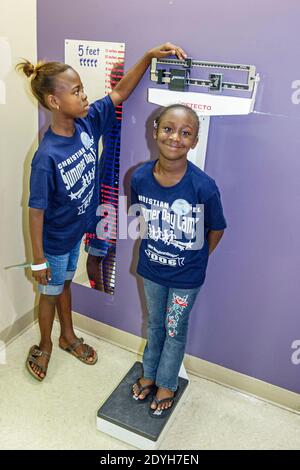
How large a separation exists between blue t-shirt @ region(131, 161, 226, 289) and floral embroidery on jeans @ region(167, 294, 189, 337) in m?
0.06

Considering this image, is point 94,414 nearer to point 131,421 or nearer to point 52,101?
point 131,421

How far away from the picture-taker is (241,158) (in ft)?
5.01

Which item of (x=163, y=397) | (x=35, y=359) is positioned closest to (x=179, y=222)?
(x=163, y=397)

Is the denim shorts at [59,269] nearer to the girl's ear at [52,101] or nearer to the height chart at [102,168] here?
the height chart at [102,168]

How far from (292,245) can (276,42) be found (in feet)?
2.25

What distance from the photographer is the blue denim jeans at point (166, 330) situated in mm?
1516

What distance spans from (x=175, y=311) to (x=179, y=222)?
1.11 feet

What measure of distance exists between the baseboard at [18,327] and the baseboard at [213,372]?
22cm

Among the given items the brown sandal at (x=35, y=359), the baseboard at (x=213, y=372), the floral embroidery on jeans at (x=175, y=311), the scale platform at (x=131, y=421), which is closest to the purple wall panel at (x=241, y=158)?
the baseboard at (x=213, y=372)

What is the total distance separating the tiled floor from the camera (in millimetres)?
1582

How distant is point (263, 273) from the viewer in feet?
5.34

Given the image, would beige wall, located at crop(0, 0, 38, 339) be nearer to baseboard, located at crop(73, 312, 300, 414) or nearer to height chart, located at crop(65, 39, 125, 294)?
height chart, located at crop(65, 39, 125, 294)

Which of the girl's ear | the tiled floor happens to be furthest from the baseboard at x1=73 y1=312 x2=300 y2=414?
the girl's ear
